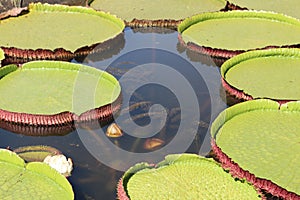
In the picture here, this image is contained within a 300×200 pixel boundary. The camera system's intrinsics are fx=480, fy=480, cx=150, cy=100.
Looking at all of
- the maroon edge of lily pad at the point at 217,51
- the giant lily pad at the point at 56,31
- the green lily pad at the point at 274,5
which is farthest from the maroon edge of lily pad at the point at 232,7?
the giant lily pad at the point at 56,31

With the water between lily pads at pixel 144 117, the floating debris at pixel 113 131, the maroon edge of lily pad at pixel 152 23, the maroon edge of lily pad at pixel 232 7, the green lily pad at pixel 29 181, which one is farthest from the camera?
the maroon edge of lily pad at pixel 232 7

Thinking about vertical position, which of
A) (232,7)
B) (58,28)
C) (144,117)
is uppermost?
(232,7)

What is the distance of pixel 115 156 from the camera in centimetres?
321

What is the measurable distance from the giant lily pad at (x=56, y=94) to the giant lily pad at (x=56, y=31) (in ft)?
1.14

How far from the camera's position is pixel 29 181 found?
2891 millimetres

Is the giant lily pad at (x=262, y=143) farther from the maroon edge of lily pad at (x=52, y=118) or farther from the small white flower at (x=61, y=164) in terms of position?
the small white flower at (x=61, y=164)

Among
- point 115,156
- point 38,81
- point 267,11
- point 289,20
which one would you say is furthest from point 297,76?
point 38,81

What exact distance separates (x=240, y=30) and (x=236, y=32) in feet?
0.24

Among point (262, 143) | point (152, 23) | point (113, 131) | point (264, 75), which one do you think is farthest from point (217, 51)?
point (113, 131)

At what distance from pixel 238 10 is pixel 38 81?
249 centimetres

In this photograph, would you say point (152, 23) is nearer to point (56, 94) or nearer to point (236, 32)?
point (236, 32)

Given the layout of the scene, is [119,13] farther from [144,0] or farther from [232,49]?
[232,49]

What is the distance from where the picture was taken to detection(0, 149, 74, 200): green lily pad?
2.77 m

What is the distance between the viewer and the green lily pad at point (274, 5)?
18.1 ft
